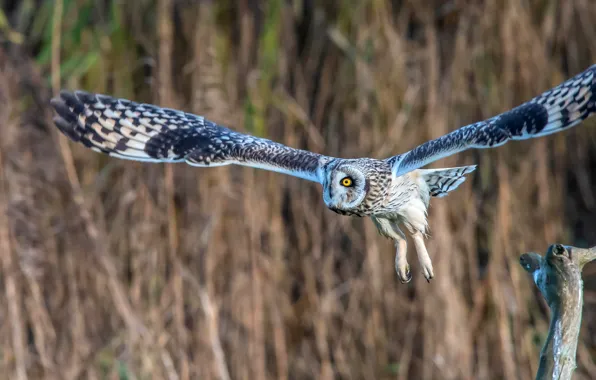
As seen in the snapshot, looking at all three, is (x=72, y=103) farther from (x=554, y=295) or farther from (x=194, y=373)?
(x=554, y=295)

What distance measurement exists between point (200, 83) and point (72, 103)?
0.97 m

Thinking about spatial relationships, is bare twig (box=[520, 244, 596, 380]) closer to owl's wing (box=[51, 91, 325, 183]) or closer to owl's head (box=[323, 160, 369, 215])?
owl's head (box=[323, 160, 369, 215])

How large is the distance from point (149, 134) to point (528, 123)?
1.61 metres

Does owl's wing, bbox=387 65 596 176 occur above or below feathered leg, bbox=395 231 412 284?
above

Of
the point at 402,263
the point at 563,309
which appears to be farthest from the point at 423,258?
the point at 563,309

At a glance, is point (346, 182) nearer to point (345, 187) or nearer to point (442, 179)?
point (345, 187)

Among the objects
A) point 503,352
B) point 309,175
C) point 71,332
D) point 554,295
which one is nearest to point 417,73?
point 503,352

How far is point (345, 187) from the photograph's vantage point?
128 inches

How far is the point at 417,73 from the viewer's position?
5176 mm

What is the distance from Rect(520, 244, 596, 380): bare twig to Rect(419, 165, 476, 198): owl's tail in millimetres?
884

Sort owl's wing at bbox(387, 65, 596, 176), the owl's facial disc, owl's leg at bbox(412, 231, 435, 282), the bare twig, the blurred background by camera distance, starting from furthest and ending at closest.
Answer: the blurred background, owl's leg at bbox(412, 231, 435, 282), the owl's facial disc, owl's wing at bbox(387, 65, 596, 176), the bare twig

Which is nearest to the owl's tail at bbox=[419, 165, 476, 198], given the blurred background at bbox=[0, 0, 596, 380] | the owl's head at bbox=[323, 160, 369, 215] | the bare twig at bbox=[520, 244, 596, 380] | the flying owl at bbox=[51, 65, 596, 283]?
the flying owl at bbox=[51, 65, 596, 283]

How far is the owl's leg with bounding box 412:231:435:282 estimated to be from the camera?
3447 millimetres

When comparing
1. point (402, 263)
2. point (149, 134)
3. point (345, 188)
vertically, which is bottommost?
point (402, 263)
